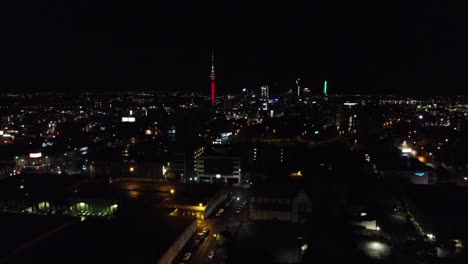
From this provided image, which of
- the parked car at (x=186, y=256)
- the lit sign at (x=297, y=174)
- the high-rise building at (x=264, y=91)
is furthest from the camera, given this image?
the high-rise building at (x=264, y=91)

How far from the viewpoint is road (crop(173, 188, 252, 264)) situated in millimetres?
6691

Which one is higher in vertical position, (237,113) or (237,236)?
(237,113)

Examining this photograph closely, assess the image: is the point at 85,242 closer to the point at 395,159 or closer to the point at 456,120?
the point at 395,159

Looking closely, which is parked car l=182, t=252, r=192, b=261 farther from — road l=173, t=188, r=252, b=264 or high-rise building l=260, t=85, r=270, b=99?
high-rise building l=260, t=85, r=270, b=99

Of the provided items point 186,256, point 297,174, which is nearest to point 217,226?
point 186,256

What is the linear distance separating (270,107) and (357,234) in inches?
1225

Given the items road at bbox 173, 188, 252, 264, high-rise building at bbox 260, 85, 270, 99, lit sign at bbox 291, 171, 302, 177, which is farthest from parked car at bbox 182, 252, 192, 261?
high-rise building at bbox 260, 85, 270, 99

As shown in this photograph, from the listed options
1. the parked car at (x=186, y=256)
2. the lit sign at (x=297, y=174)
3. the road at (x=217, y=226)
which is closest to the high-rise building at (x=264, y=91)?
the lit sign at (x=297, y=174)

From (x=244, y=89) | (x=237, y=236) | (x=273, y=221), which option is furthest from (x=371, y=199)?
(x=244, y=89)

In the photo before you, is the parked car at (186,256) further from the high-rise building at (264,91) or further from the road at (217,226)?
the high-rise building at (264,91)

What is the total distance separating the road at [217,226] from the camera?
6691 mm

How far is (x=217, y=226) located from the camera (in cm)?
825

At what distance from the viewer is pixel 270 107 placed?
3803cm

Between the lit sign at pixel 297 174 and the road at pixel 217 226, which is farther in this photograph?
the lit sign at pixel 297 174
